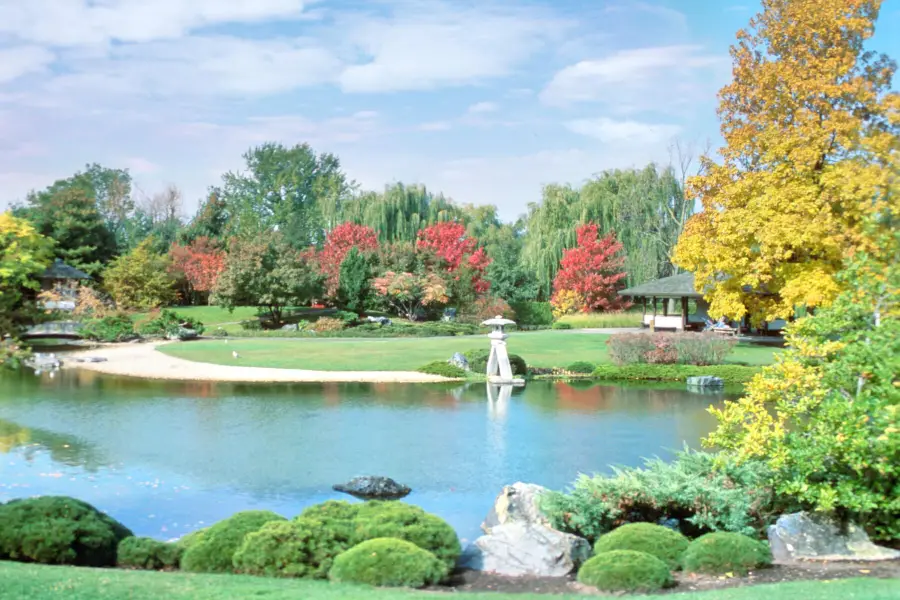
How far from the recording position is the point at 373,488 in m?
12.4

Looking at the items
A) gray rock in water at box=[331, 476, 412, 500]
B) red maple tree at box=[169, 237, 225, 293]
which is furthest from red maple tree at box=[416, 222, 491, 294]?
gray rock in water at box=[331, 476, 412, 500]

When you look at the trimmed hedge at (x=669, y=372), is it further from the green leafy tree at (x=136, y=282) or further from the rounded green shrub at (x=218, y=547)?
the green leafy tree at (x=136, y=282)

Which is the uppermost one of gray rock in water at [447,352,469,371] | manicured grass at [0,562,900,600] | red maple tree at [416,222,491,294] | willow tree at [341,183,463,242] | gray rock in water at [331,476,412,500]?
willow tree at [341,183,463,242]

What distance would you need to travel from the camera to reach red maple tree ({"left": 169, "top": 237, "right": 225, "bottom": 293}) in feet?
167

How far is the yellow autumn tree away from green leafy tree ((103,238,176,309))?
101 feet

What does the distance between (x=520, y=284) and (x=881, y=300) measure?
39975 mm

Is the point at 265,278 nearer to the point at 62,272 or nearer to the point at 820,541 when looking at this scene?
the point at 62,272

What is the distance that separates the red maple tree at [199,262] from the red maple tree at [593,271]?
64.3 feet

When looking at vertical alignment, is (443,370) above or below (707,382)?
above

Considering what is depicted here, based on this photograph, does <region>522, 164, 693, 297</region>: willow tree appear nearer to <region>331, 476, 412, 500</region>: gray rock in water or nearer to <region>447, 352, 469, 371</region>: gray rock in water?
<region>447, 352, 469, 371</region>: gray rock in water

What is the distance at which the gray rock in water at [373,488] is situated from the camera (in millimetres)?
12281

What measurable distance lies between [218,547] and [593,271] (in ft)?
133

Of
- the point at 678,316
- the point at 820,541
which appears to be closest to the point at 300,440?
the point at 820,541

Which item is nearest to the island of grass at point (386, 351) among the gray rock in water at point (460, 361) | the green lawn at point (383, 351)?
the green lawn at point (383, 351)
